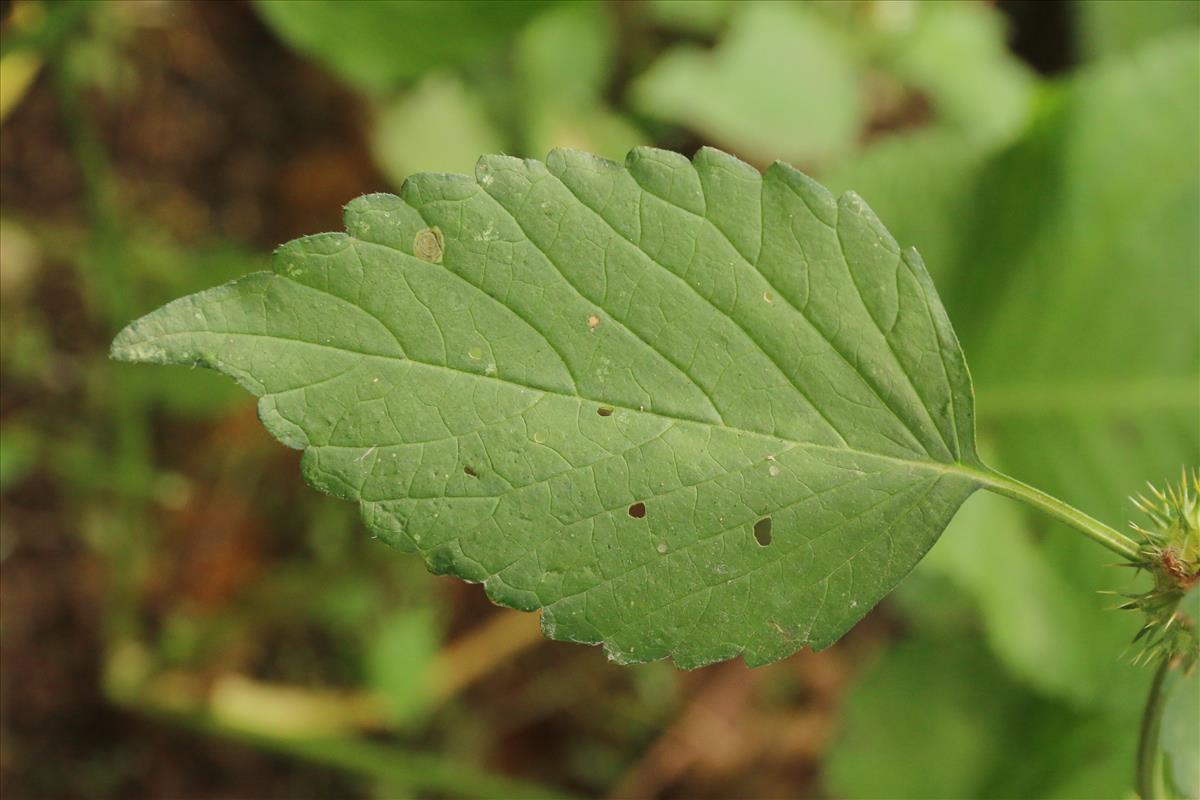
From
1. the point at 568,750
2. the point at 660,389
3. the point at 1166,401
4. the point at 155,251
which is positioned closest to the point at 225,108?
the point at 155,251

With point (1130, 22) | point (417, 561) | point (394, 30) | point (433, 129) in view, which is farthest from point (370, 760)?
point (1130, 22)

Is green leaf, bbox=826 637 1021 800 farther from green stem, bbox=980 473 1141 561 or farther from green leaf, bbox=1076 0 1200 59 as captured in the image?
green leaf, bbox=1076 0 1200 59

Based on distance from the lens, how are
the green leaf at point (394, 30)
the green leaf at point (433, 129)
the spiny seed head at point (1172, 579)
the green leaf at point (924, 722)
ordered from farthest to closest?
1. the green leaf at point (433, 129)
2. the green leaf at point (924, 722)
3. the green leaf at point (394, 30)
4. the spiny seed head at point (1172, 579)

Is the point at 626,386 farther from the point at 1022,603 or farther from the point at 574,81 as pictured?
the point at 574,81

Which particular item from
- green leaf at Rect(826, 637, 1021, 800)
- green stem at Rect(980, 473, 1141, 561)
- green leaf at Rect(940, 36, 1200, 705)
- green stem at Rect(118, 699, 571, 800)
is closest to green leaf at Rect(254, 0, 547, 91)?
green stem at Rect(980, 473, 1141, 561)

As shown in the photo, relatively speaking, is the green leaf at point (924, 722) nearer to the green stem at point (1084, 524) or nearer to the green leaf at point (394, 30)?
the green stem at point (1084, 524)

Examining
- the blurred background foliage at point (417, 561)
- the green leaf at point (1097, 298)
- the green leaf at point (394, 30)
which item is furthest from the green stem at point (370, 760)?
the green leaf at point (394, 30)

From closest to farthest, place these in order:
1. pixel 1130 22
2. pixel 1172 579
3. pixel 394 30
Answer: pixel 1172 579, pixel 394 30, pixel 1130 22

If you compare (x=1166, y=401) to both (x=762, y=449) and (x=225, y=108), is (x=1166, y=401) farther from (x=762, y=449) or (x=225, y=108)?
(x=225, y=108)
